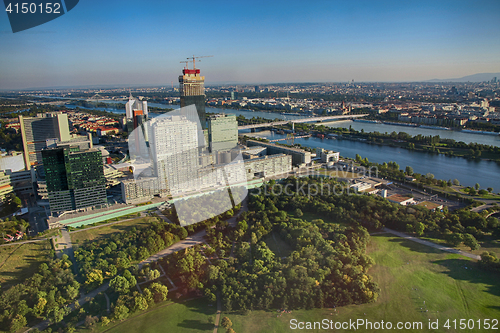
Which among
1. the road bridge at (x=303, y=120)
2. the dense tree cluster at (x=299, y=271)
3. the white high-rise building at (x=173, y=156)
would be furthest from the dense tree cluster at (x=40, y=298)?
the road bridge at (x=303, y=120)

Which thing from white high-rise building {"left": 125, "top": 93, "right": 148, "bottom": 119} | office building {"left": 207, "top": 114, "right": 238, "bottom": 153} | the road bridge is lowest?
the road bridge

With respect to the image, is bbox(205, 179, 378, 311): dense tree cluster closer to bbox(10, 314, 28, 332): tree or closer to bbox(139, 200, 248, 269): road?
bbox(139, 200, 248, 269): road

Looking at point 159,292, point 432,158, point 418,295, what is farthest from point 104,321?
point 432,158

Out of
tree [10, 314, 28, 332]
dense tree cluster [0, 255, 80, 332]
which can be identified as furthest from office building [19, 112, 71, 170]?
tree [10, 314, 28, 332]

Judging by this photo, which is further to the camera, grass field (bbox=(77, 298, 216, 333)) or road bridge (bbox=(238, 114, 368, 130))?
road bridge (bbox=(238, 114, 368, 130))

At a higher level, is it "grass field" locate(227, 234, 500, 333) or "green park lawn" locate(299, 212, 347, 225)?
"green park lawn" locate(299, 212, 347, 225)

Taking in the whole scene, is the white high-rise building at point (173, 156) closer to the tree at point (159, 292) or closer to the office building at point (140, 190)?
the office building at point (140, 190)

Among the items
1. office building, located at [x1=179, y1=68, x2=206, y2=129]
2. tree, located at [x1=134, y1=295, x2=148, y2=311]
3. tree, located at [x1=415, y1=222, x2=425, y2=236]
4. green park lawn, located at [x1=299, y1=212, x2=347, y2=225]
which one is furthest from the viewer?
office building, located at [x1=179, y1=68, x2=206, y2=129]

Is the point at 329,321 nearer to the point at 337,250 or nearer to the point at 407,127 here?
the point at 337,250

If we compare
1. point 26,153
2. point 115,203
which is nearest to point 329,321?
point 115,203
